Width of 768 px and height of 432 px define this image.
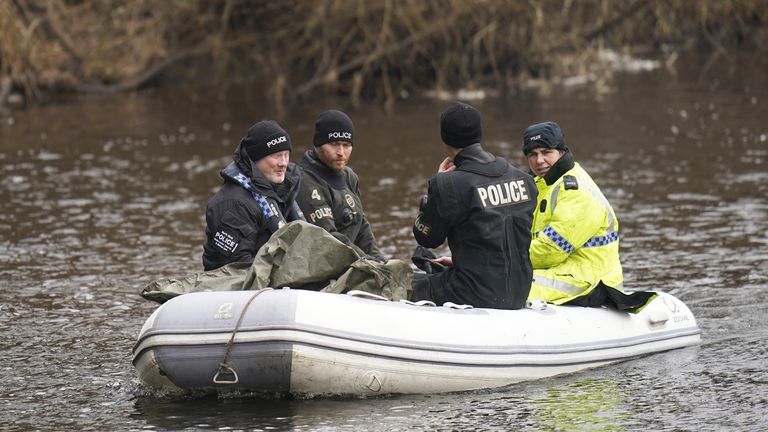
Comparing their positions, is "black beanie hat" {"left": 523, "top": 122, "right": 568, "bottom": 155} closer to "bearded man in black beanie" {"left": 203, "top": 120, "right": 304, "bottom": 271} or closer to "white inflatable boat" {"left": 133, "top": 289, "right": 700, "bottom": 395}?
"white inflatable boat" {"left": 133, "top": 289, "right": 700, "bottom": 395}

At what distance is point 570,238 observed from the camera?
25.5 feet

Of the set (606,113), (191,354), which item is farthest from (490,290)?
(606,113)

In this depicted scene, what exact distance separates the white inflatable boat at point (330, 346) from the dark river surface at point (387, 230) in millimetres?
124

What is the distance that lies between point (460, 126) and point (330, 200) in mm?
1341

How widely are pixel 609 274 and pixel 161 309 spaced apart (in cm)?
281

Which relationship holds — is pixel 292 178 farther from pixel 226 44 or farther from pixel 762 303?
pixel 226 44

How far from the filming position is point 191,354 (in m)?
6.72

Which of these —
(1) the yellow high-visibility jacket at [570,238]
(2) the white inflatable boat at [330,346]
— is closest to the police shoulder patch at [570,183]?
(1) the yellow high-visibility jacket at [570,238]

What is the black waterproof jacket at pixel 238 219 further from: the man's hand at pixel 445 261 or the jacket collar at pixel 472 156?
the jacket collar at pixel 472 156

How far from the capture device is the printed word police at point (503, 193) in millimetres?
7086

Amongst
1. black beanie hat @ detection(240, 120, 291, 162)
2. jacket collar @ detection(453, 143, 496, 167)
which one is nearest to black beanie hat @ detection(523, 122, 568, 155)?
jacket collar @ detection(453, 143, 496, 167)

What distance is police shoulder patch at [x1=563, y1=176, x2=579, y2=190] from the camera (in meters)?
→ 7.73

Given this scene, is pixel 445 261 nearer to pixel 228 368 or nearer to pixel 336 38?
pixel 228 368

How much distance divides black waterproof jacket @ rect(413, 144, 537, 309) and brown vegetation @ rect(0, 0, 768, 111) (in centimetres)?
1287
